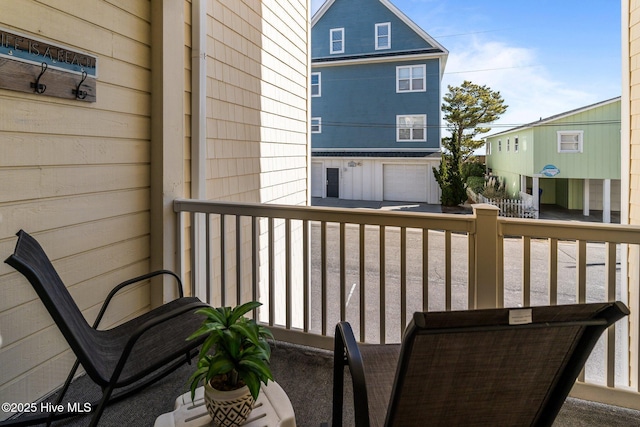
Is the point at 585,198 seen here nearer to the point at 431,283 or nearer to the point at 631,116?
the point at 431,283

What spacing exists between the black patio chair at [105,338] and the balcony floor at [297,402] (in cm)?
9

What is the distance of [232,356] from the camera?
1228 mm

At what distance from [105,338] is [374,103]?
39.6 ft

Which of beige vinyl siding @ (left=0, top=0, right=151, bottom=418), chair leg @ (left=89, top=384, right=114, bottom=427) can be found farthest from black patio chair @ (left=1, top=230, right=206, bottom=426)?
beige vinyl siding @ (left=0, top=0, right=151, bottom=418)

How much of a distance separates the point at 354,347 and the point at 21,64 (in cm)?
195

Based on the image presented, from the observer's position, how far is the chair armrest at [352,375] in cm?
107

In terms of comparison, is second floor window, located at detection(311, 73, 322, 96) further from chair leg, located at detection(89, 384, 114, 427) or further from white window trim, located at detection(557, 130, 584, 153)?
chair leg, located at detection(89, 384, 114, 427)

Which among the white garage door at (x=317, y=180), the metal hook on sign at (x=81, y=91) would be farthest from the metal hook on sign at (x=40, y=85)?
the white garage door at (x=317, y=180)

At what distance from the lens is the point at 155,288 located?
8.49ft

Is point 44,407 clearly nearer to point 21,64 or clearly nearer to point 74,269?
point 74,269

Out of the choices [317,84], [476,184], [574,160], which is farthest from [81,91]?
[317,84]

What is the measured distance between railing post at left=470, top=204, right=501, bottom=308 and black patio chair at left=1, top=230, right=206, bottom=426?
4.75 feet

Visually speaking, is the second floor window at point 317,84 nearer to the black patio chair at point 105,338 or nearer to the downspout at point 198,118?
the downspout at point 198,118

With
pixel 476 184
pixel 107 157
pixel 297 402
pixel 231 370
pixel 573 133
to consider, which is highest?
pixel 573 133
